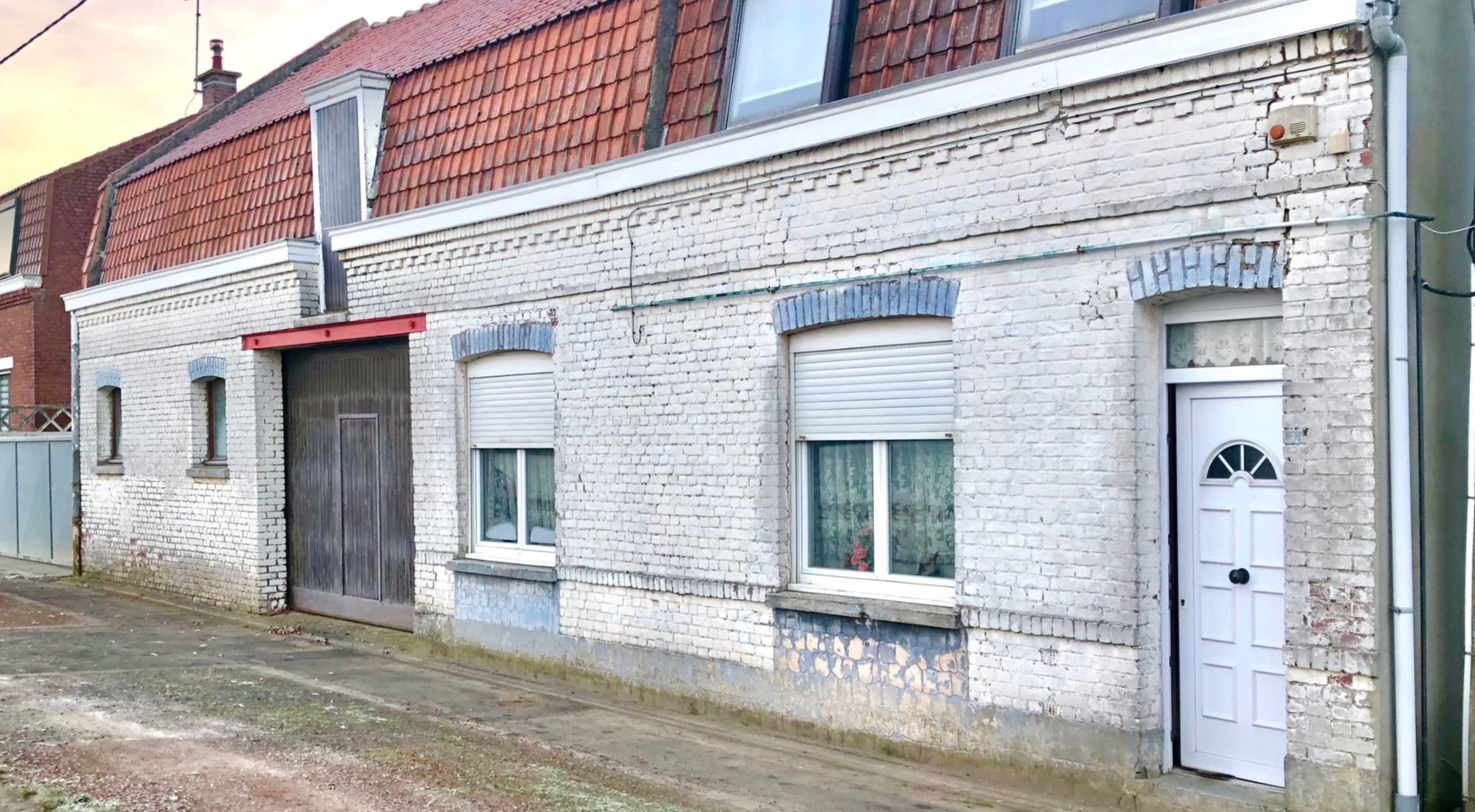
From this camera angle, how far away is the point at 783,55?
945cm

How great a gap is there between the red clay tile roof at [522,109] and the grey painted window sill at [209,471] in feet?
14.4

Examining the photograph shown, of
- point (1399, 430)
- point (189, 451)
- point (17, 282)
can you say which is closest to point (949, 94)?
point (1399, 430)

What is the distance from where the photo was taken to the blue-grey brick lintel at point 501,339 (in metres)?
11.2

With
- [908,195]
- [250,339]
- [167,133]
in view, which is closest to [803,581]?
[908,195]

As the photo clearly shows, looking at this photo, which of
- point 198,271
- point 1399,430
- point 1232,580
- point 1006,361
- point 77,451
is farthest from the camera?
point 77,451

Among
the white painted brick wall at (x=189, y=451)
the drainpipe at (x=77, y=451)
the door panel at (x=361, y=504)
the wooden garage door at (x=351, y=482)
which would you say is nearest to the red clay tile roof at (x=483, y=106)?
the white painted brick wall at (x=189, y=451)

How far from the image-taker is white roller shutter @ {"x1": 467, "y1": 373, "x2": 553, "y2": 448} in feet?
37.8

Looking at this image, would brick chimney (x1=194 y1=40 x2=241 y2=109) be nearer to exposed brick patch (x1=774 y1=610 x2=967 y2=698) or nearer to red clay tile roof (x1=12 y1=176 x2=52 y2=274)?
red clay tile roof (x1=12 y1=176 x2=52 y2=274)

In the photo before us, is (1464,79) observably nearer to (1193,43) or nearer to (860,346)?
(1193,43)

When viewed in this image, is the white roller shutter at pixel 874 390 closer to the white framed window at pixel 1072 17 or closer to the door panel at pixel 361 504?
the white framed window at pixel 1072 17

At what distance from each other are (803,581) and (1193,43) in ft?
14.7

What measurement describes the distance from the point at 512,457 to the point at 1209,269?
700cm

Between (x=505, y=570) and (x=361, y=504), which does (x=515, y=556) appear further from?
(x=361, y=504)

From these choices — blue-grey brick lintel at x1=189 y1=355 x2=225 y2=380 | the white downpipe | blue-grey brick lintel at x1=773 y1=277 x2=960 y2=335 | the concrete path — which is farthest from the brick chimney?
the white downpipe
